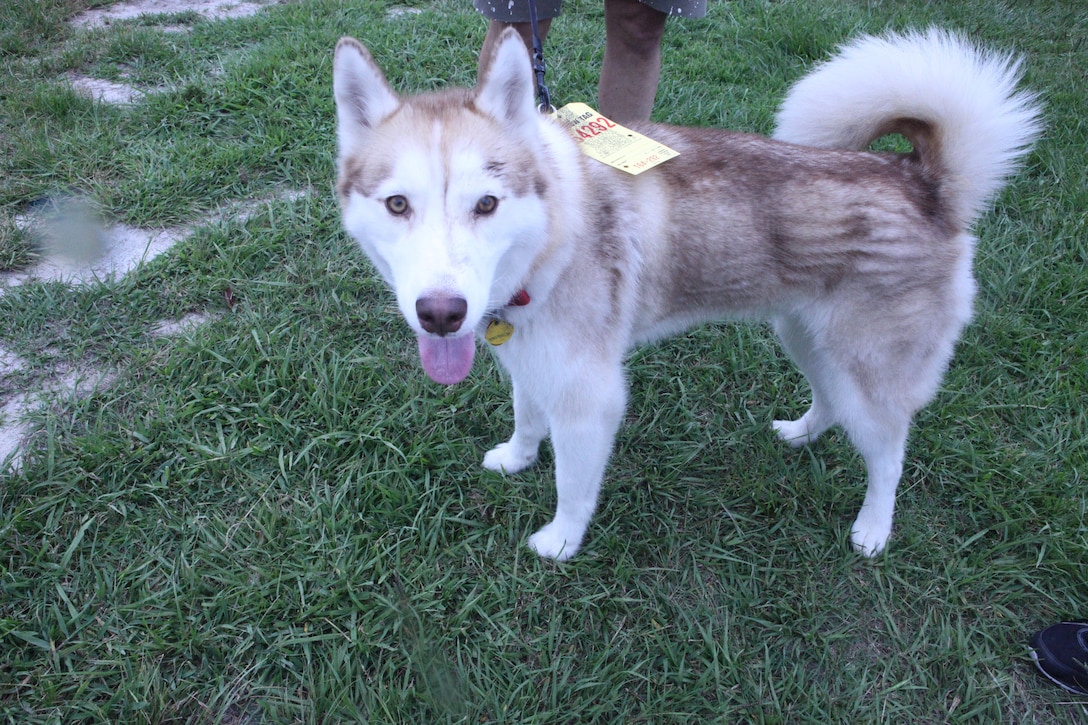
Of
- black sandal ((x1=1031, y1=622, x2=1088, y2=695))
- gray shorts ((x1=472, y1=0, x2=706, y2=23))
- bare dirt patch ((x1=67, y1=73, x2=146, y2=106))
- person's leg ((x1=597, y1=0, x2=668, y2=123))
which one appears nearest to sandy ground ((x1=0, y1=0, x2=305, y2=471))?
bare dirt patch ((x1=67, y1=73, x2=146, y2=106))

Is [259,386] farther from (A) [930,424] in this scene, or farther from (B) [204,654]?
(A) [930,424]

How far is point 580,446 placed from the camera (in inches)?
78.8

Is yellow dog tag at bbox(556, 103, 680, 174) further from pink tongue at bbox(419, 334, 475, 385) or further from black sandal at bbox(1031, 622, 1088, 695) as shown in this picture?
black sandal at bbox(1031, 622, 1088, 695)

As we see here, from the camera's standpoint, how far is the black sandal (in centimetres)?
190

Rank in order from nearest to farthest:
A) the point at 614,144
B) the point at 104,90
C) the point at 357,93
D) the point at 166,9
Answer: the point at 357,93 → the point at 614,144 → the point at 104,90 → the point at 166,9

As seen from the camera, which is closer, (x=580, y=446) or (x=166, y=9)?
(x=580, y=446)

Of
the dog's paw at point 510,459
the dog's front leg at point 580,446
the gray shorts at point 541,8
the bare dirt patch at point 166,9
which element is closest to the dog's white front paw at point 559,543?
the dog's front leg at point 580,446

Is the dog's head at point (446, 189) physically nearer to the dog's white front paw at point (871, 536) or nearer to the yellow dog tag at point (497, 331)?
the yellow dog tag at point (497, 331)

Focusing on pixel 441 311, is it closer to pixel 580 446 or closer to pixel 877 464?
pixel 580 446

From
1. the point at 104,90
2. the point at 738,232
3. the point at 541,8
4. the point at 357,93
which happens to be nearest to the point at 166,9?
the point at 104,90

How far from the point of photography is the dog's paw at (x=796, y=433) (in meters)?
2.65

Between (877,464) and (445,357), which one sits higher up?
(445,357)

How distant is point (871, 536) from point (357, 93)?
2.17 metres

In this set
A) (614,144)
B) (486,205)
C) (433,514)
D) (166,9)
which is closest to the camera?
(486,205)
